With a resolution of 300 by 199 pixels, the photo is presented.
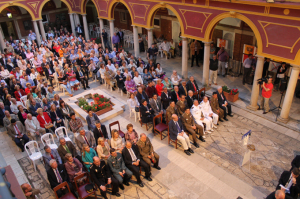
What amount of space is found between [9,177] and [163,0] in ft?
37.5

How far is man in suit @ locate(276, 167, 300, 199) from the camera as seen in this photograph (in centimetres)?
580

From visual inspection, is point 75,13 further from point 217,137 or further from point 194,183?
point 194,183

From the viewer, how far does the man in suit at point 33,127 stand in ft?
28.3

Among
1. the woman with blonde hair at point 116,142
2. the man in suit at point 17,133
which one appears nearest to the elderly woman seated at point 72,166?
the woman with blonde hair at point 116,142

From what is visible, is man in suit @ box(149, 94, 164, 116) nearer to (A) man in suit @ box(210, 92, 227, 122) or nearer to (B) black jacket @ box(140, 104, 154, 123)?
(B) black jacket @ box(140, 104, 154, 123)

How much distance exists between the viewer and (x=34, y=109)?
9.55 metres

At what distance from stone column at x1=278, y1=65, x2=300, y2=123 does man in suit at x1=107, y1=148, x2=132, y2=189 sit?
5904 millimetres

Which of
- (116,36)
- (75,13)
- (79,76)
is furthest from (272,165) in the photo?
(75,13)

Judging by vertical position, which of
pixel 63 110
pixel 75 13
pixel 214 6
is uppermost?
pixel 214 6

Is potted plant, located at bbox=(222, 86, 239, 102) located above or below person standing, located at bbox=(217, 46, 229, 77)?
below

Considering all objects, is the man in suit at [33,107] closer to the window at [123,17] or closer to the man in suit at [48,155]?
the man in suit at [48,155]

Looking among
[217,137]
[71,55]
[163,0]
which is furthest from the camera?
[71,55]

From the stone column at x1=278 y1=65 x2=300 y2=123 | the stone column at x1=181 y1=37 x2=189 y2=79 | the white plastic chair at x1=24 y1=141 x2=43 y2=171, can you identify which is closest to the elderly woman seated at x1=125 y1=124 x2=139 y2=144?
the white plastic chair at x1=24 y1=141 x2=43 y2=171

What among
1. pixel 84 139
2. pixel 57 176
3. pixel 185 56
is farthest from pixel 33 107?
pixel 185 56
